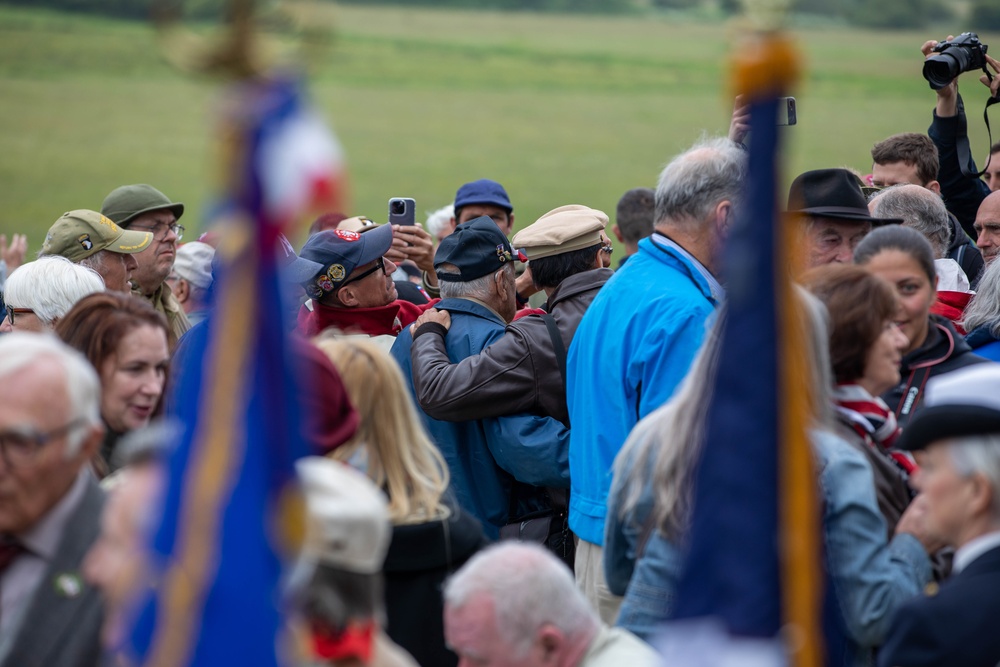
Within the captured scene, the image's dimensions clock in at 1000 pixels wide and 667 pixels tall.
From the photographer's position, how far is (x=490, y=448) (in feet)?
14.1

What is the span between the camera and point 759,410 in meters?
1.57

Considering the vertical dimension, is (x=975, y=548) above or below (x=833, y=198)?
below

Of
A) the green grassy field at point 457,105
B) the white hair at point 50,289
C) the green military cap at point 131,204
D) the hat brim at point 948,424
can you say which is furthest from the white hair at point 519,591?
the green grassy field at point 457,105

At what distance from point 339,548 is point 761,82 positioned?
1027mm

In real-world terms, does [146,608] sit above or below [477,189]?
below

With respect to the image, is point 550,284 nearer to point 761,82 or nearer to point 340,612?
point 340,612

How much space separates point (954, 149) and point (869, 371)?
150 inches

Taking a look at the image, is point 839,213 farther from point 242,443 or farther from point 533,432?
point 242,443

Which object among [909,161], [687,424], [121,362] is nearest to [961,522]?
[687,424]

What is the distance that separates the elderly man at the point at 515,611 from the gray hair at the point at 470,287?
201cm

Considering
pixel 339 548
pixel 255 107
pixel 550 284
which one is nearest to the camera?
pixel 255 107

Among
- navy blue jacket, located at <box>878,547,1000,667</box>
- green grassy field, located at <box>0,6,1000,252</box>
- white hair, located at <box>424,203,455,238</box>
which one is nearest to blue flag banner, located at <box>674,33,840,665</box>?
navy blue jacket, located at <box>878,547,1000,667</box>

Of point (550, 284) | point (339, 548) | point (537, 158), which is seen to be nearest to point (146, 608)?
point (339, 548)

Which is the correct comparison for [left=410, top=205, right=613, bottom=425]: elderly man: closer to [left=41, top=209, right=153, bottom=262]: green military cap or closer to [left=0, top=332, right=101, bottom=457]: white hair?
[left=41, top=209, right=153, bottom=262]: green military cap
